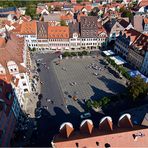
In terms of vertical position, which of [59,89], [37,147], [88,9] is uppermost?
[88,9]

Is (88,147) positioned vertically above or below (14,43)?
below

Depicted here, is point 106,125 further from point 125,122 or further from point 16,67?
point 16,67

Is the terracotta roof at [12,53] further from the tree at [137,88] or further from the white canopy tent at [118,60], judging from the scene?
the white canopy tent at [118,60]

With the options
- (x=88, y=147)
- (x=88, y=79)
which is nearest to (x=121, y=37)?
(x=88, y=79)

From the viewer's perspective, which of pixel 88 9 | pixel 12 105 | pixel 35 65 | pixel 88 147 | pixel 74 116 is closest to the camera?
pixel 88 147

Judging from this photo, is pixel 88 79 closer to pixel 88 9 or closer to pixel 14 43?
pixel 14 43

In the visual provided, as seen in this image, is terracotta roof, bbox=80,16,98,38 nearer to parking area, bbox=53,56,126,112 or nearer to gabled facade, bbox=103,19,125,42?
gabled facade, bbox=103,19,125,42
